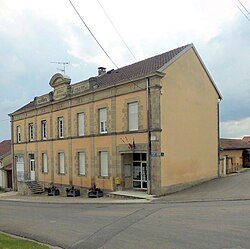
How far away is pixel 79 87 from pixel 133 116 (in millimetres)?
7358

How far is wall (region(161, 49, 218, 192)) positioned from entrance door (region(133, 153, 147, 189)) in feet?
7.22

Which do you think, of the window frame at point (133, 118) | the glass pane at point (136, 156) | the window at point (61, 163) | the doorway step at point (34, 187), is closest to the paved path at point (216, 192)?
the glass pane at point (136, 156)

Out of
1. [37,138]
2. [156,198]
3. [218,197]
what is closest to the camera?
[218,197]

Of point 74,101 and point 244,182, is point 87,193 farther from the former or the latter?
point 244,182

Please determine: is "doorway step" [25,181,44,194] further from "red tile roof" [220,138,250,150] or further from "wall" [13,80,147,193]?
"red tile roof" [220,138,250,150]

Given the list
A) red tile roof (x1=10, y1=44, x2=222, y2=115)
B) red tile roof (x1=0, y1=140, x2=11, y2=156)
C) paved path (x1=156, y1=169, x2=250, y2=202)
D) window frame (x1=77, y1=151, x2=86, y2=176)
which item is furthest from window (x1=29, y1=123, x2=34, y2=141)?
paved path (x1=156, y1=169, x2=250, y2=202)

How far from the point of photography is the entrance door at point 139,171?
23092 millimetres

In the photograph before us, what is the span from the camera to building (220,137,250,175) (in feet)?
105

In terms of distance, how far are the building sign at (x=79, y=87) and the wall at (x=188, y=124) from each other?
794 cm

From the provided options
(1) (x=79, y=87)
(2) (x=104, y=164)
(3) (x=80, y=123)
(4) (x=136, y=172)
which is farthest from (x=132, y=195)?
(1) (x=79, y=87)

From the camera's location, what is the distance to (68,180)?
29.6m

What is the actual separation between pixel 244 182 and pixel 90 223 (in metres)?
14.7

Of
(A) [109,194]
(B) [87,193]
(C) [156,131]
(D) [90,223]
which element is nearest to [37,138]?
(B) [87,193]

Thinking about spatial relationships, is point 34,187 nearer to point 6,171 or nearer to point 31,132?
point 31,132
